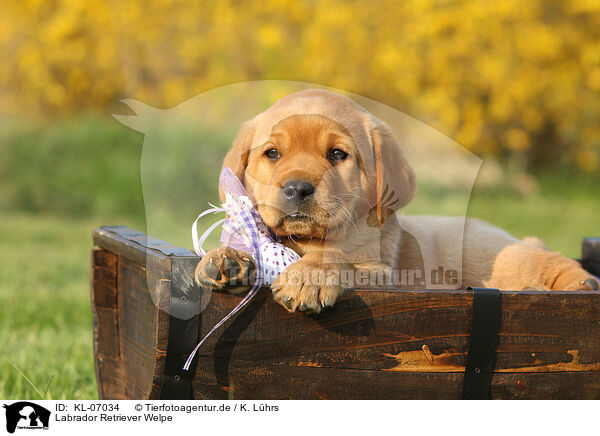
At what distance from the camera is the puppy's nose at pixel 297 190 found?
2.37 m

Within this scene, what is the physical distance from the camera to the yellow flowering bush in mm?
7703

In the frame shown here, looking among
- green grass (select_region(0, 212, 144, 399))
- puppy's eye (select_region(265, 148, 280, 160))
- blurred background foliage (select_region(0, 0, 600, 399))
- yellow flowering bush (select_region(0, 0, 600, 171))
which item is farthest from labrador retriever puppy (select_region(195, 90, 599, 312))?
yellow flowering bush (select_region(0, 0, 600, 171))

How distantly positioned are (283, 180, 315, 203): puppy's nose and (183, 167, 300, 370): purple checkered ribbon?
17cm

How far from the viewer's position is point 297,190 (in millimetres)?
2369

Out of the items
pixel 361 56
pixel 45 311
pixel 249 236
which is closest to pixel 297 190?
pixel 249 236

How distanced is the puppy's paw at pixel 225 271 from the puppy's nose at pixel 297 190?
36cm

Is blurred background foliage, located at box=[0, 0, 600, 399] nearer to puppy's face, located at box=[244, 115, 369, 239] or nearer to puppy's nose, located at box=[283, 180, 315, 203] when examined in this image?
puppy's face, located at box=[244, 115, 369, 239]

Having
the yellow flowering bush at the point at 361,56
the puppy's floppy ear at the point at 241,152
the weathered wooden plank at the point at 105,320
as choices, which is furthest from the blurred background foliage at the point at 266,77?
the puppy's floppy ear at the point at 241,152

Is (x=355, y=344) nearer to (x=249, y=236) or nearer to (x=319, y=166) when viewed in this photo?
(x=249, y=236)

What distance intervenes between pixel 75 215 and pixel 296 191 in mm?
7688

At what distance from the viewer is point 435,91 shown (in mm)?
10141
